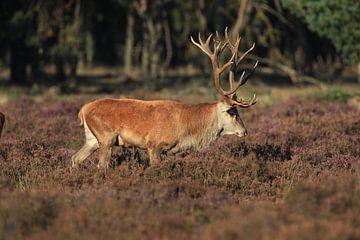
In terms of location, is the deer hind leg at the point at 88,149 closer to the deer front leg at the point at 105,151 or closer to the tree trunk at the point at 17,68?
the deer front leg at the point at 105,151

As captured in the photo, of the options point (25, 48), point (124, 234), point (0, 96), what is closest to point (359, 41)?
point (0, 96)

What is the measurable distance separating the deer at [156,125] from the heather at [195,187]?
26 centimetres

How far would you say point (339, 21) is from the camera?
21.0 m

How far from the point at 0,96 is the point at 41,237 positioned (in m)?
18.6

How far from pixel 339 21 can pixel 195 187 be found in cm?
1375

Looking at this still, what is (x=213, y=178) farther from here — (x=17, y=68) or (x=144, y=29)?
(x=17, y=68)

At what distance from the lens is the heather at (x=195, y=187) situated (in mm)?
6625

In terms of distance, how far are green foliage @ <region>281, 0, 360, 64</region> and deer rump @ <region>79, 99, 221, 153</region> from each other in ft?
37.0

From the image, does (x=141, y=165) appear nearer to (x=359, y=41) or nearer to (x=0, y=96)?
(x=359, y=41)

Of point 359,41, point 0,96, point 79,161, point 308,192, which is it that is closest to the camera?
point 308,192

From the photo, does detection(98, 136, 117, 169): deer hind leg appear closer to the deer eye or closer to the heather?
the heather

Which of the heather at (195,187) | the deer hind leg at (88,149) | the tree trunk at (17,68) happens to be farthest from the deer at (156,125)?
the tree trunk at (17,68)

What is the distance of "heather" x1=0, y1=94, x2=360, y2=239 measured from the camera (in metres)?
6.62

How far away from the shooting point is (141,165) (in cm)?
985
